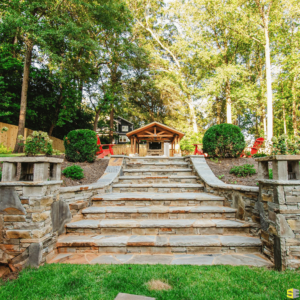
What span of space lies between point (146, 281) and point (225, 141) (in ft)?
17.7

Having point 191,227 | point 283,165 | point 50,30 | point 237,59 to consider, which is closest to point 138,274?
point 191,227

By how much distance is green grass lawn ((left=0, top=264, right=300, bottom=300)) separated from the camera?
1771 millimetres

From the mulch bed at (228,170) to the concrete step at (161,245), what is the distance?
2.06 m

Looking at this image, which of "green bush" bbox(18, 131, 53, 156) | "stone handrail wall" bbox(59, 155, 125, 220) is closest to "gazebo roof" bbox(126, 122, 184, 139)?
"stone handrail wall" bbox(59, 155, 125, 220)

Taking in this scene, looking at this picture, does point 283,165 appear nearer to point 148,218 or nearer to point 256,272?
point 256,272

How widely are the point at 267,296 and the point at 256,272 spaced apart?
40 cm

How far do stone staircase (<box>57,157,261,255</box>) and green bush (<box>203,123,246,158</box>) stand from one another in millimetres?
3121

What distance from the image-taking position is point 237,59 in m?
18.8

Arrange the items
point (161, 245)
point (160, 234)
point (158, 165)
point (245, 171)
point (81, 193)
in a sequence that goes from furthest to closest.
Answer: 1. point (158, 165)
2. point (245, 171)
3. point (81, 193)
4. point (160, 234)
5. point (161, 245)

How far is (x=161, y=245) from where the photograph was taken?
8.50 feet

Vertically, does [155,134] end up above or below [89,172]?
above

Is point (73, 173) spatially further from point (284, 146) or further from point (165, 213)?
point (284, 146)

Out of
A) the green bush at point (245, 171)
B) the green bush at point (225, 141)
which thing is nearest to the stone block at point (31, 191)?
the green bush at point (245, 171)

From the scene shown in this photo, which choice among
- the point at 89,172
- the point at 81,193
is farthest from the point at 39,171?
the point at 89,172
